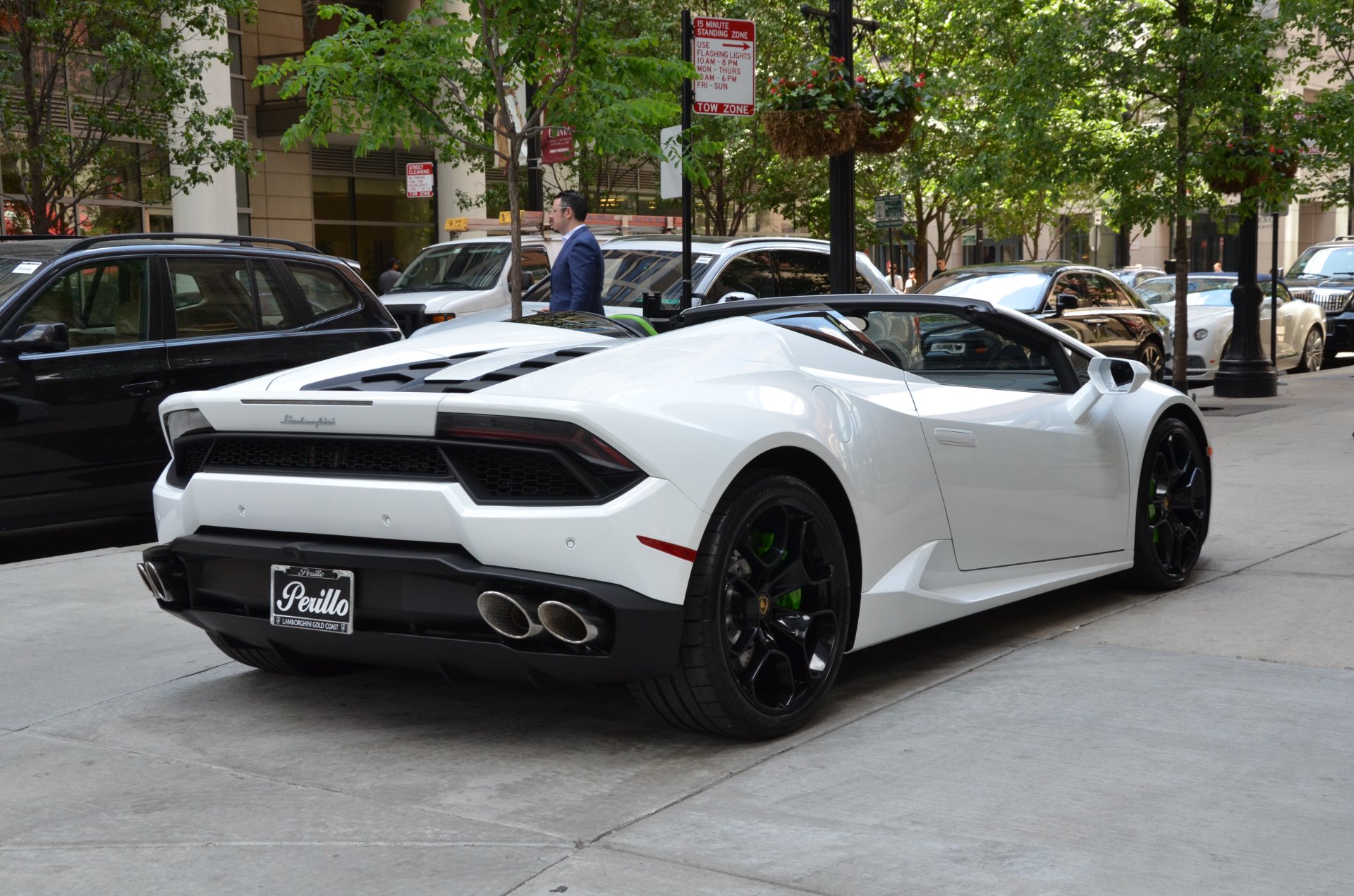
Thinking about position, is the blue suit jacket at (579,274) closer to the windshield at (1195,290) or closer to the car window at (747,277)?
the car window at (747,277)

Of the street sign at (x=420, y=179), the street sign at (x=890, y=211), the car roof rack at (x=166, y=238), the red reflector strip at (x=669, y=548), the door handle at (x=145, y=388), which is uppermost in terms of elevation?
the street sign at (x=420, y=179)

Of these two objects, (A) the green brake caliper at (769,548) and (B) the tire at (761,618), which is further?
(A) the green brake caliper at (769,548)

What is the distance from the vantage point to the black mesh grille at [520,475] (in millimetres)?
3924

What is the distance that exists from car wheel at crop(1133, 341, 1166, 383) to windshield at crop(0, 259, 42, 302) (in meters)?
12.3

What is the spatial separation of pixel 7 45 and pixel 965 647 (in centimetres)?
1294

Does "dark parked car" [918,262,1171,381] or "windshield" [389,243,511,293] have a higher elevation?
"windshield" [389,243,511,293]

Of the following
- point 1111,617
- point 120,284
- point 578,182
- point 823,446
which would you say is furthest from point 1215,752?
point 578,182

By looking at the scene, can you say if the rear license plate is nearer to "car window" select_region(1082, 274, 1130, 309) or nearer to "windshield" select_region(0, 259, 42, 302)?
"windshield" select_region(0, 259, 42, 302)

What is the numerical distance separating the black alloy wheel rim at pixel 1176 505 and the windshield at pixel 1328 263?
71.8 ft

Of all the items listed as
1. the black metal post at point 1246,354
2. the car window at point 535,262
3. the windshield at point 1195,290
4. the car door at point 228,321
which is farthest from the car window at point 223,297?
the windshield at point 1195,290

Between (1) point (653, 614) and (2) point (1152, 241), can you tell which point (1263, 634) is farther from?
(2) point (1152, 241)

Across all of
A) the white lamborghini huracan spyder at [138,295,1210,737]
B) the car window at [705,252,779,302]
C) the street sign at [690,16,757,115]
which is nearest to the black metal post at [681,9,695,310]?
the street sign at [690,16,757,115]

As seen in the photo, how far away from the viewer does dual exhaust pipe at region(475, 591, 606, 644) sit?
3.82m

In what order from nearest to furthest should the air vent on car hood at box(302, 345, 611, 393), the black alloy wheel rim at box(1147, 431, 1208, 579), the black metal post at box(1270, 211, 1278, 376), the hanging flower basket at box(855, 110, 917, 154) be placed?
the air vent on car hood at box(302, 345, 611, 393) → the black alloy wheel rim at box(1147, 431, 1208, 579) → the hanging flower basket at box(855, 110, 917, 154) → the black metal post at box(1270, 211, 1278, 376)
